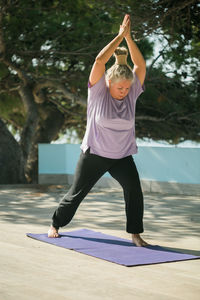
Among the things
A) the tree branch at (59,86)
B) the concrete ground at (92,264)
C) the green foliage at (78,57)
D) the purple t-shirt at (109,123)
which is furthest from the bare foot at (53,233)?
the tree branch at (59,86)

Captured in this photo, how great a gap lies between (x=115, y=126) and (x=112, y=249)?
0.97 m

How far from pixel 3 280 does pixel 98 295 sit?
628mm

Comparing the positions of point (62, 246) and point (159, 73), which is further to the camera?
point (159, 73)

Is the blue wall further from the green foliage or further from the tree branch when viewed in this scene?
the tree branch

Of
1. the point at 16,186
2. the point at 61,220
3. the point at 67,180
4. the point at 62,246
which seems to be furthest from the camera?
the point at 67,180

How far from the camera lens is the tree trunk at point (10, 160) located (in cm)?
1239

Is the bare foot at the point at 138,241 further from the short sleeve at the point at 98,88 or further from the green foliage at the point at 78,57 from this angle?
the green foliage at the point at 78,57

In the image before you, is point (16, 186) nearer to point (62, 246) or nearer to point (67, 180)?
point (67, 180)

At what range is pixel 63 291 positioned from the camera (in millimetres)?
3344

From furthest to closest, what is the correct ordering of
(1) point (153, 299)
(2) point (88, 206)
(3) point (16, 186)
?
(3) point (16, 186)
(2) point (88, 206)
(1) point (153, 299)

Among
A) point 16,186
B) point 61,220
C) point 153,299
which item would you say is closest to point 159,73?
point 16,186

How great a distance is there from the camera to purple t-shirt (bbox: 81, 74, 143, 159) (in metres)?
4.78

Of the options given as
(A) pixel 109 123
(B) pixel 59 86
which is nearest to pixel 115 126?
(A) pixel 109 123

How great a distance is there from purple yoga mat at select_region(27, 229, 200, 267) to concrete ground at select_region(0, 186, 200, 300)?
0.33 feet
